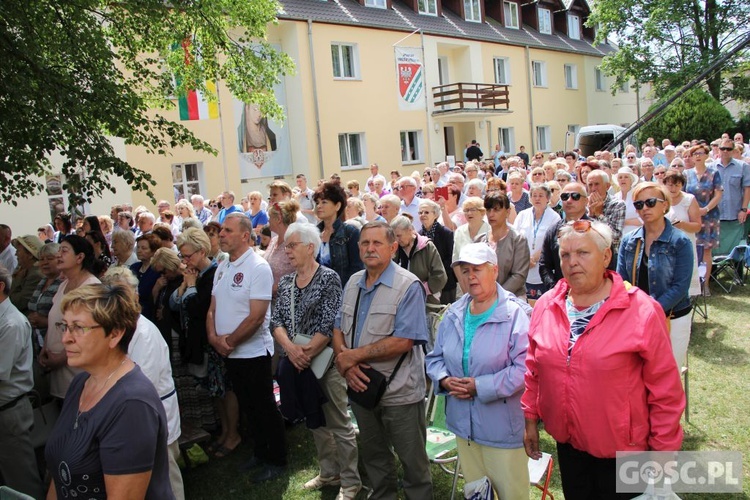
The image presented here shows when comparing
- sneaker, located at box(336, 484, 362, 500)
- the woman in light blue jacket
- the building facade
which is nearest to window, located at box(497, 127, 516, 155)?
the building facade

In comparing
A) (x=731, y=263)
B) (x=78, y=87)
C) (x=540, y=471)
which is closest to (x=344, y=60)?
(x=731, y=263)

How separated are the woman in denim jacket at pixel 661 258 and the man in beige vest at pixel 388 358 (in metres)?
1.58

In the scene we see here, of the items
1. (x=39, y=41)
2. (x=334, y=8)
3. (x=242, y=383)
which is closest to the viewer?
(x=242, y=383)

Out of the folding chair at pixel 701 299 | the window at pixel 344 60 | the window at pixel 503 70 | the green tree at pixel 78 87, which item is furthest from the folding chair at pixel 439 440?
the window at pixel 503 70

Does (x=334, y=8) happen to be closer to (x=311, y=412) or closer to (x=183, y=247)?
(x=183, y=247)

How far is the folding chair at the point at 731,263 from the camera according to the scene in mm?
8578

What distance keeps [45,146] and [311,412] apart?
3944mm

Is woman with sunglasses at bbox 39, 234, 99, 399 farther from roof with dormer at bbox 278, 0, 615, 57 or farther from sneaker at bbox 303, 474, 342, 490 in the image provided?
roof with dormer at bbox 278, 0, 615, 57

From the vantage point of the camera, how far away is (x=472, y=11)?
29.2 m

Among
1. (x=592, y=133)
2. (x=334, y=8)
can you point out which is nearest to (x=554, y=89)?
(x=592, y=133)

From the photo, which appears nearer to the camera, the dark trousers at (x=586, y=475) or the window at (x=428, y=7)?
the dark trousers at (x=586, y=475)

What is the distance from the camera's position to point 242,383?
4.76 m

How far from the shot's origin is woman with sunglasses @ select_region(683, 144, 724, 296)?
330 inches

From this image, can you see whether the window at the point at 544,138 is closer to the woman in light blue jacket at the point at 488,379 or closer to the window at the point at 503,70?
the window at the point at 503,70
